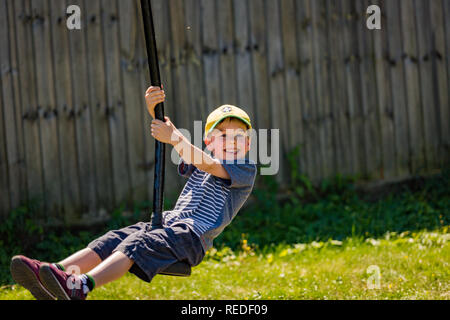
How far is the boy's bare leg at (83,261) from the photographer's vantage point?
3102mm

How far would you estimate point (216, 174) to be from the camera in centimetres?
329

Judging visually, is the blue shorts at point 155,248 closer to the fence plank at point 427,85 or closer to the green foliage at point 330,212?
the green foliage at point 330,212

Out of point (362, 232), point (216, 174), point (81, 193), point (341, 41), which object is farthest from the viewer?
point (341, 41)

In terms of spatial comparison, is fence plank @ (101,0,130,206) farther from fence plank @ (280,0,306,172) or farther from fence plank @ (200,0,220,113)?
fence plank @ (280,0,306,172)

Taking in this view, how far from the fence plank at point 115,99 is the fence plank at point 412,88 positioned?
9.60 feet

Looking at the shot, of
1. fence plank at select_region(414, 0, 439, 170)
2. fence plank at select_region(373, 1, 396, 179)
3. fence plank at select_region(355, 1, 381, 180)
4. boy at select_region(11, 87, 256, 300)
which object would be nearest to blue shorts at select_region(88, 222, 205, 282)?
boy at select_region(11, 87, 256, 300)

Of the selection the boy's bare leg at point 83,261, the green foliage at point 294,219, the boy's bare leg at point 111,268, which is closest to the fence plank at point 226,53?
the green foliage at point 294,219

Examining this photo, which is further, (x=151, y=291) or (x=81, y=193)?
(x=81, y=193)

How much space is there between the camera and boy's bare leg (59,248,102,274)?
3102 mm

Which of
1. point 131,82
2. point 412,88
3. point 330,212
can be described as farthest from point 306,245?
point 412,88

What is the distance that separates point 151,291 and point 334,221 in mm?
2007

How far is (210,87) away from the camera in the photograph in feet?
20.6
